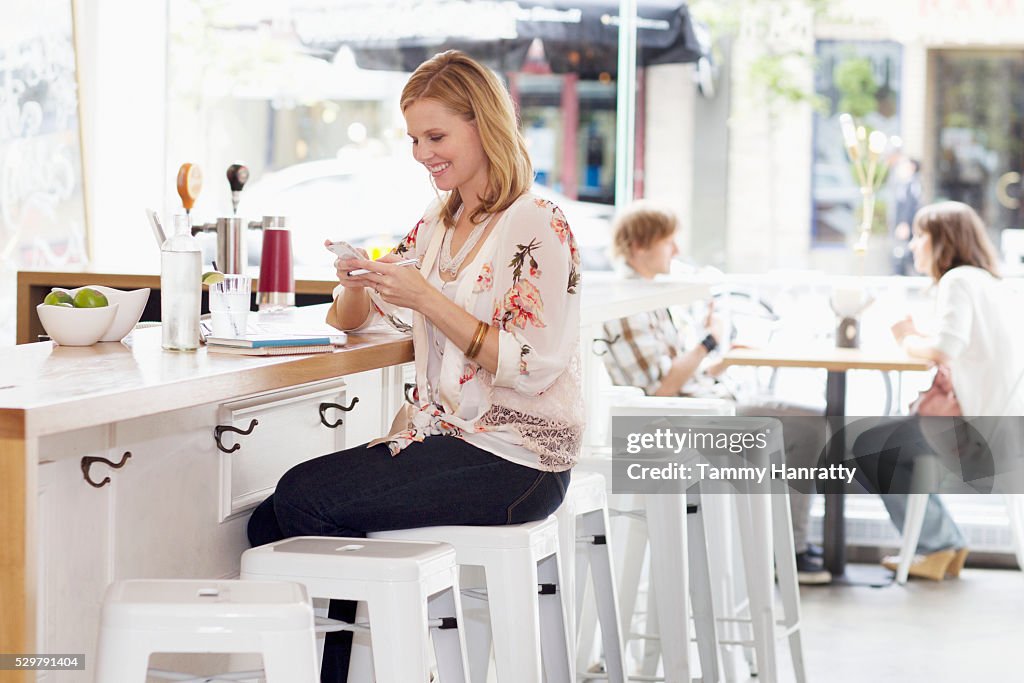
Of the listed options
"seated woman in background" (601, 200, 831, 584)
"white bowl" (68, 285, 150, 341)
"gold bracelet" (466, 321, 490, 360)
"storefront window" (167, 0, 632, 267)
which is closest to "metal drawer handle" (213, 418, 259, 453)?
"white bowl" (68, 285, 150, 341)

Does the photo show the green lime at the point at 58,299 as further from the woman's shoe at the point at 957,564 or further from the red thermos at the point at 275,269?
the woman's shoe at the point at 957,564

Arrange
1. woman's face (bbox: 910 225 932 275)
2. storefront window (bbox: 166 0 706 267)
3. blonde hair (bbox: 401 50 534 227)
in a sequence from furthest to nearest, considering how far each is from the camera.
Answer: storefront window (bbox: 166 0 706 267) < woman's face (bbox: 910 225 932 275) < blonde hair (bbox: 401 50 534 227)

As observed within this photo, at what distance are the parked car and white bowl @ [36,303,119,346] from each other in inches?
171

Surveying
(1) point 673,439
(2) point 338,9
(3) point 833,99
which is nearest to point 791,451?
(1) point 673,439

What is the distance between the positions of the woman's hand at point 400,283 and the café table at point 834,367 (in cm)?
257

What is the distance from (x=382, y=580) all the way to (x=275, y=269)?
1.36 meters

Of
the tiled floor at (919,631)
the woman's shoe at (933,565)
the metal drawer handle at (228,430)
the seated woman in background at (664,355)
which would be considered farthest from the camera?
the woman's shoe at (933,565)

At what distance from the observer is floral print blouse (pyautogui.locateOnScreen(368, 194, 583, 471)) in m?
1.97

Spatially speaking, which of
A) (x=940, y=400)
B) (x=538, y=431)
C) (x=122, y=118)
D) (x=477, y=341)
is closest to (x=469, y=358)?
(x=477, y=341)

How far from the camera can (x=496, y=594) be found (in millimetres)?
1862

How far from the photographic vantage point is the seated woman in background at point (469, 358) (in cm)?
187

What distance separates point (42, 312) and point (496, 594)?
765 millimetres

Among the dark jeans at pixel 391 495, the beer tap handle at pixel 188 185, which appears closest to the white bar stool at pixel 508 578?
the dark jeans at pixel 391 495

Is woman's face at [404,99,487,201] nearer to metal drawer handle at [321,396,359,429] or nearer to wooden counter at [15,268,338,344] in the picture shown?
metal drawer handle at [321,396,359,429]
